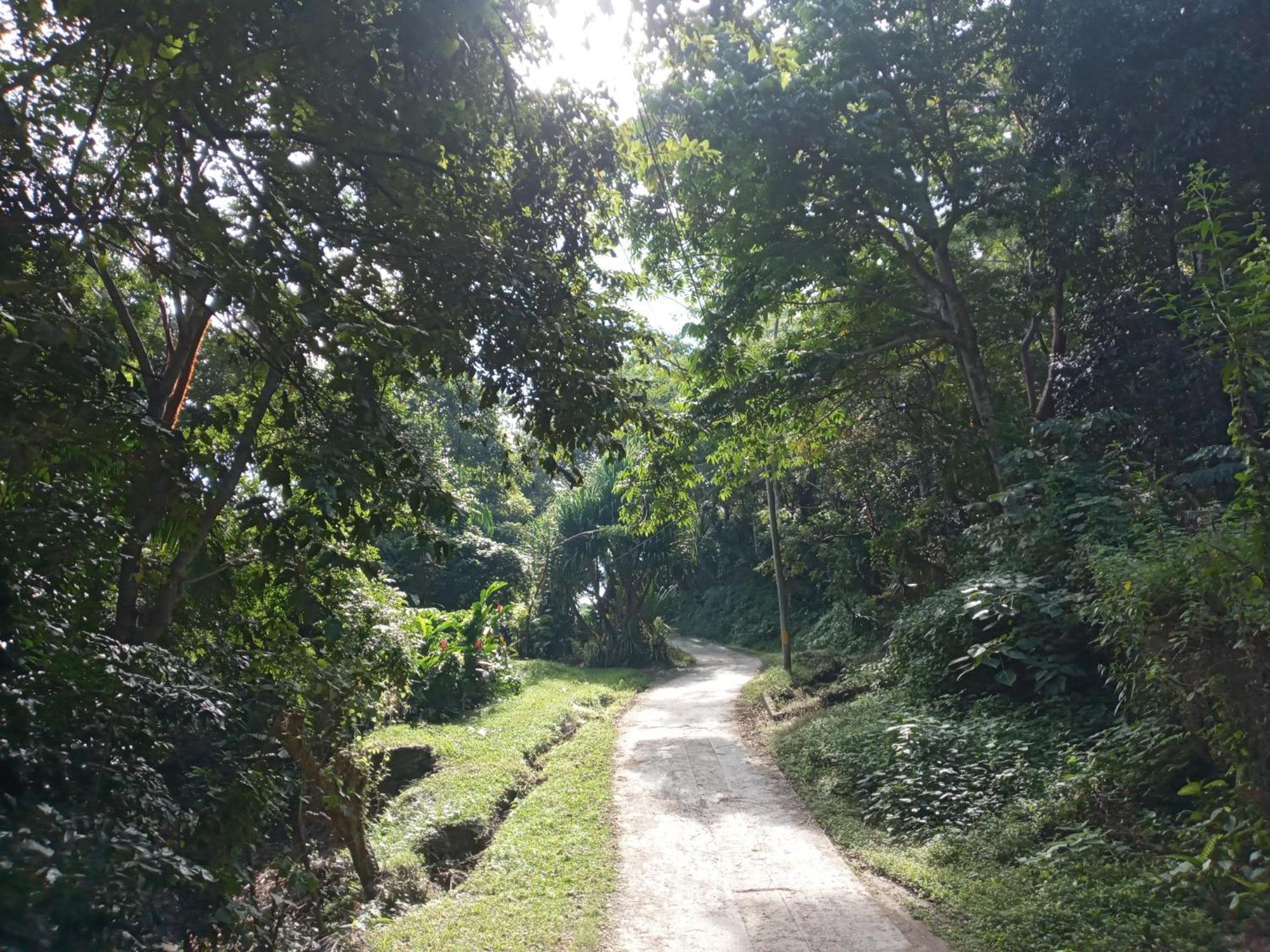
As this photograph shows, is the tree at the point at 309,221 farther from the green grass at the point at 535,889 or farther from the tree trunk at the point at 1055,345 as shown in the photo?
the tree trunk at the point at 1055,345

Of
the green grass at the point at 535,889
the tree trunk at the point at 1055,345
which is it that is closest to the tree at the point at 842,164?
the tree trunk at the point at 1055,345

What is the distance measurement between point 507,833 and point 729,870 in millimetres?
2218

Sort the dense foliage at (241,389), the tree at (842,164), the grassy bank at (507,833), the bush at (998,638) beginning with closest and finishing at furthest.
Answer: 1. the dense foliage at (241,389)
2. the grassy bank at (507,833)
3. the bush at (998,638)
4. the tree at (842,164)

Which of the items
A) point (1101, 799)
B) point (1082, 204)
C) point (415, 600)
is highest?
point (1082, 204)

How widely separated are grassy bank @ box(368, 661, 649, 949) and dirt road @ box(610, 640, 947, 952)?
292 millimetres

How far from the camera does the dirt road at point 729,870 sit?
523 cm

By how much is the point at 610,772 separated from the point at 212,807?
22.5ft

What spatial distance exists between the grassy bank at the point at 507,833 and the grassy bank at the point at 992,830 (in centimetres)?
219

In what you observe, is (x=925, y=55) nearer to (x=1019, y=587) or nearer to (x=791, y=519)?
(x=1019, y=587)

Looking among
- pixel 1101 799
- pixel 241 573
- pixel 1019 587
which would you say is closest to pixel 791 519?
pixel 1019 587

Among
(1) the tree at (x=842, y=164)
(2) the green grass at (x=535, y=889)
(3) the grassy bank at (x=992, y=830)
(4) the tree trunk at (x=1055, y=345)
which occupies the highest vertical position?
(1) the tree at (x=842, y=164)

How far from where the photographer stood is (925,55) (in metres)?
11.1

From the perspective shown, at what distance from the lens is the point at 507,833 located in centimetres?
770

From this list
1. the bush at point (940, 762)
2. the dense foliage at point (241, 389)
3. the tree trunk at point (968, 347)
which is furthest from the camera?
the tree trunk at point (968, 347)
